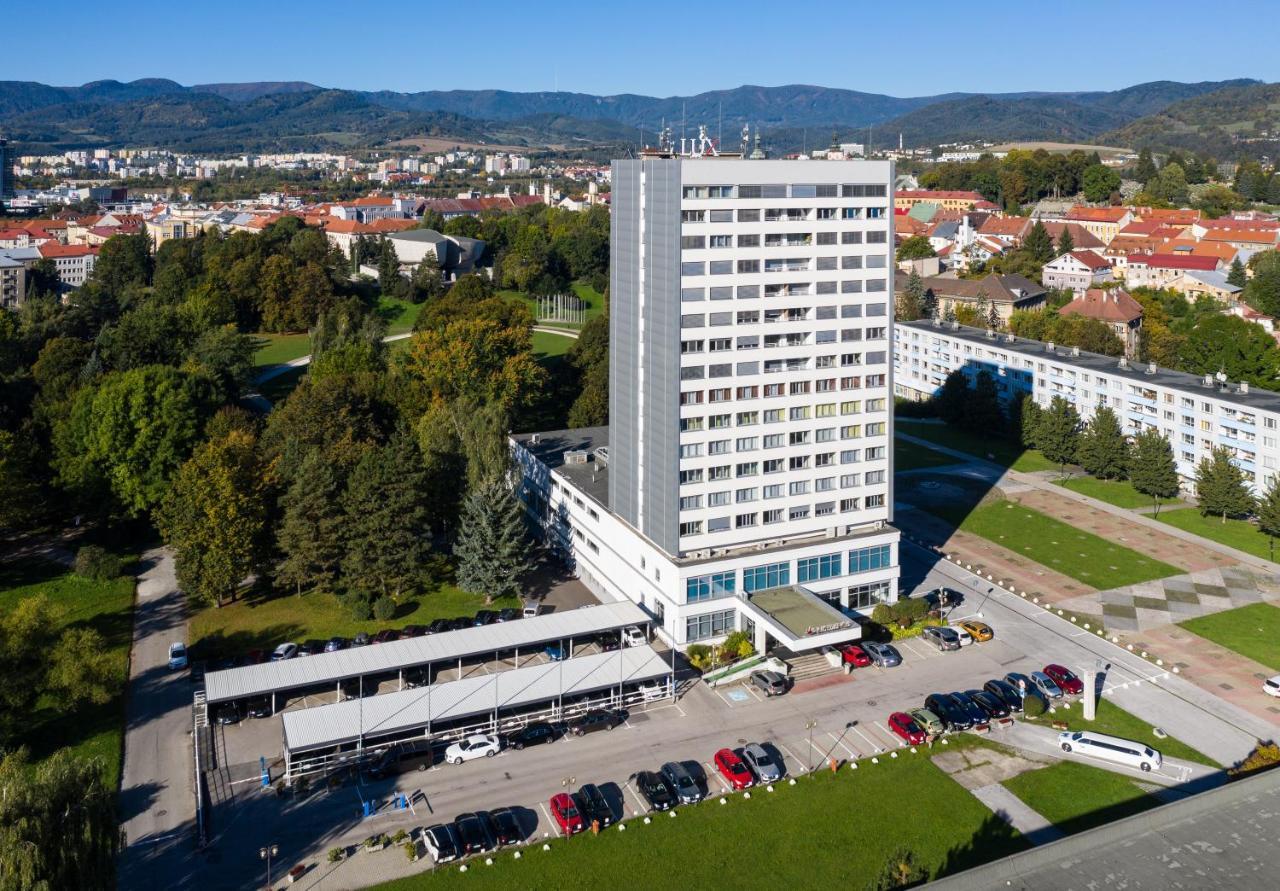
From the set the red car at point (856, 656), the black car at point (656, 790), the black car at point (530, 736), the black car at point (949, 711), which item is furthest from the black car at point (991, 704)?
the black car at point (530, 736)

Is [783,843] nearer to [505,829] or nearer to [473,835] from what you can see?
[505,829]

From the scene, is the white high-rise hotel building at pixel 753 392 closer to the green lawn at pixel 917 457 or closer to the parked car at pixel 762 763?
the parked car at pixel 762 763

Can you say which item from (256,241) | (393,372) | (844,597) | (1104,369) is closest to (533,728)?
(844,597)

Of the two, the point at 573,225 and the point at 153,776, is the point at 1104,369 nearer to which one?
the point at 153,776

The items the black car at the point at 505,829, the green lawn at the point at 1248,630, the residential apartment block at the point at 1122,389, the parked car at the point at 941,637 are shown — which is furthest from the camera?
the residential apartment block at the point at 1122,389

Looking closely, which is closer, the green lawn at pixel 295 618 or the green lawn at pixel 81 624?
the green lawn at pixel 81 624

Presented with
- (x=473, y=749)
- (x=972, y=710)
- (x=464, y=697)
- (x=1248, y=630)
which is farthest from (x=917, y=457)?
(x=473, y=749)
